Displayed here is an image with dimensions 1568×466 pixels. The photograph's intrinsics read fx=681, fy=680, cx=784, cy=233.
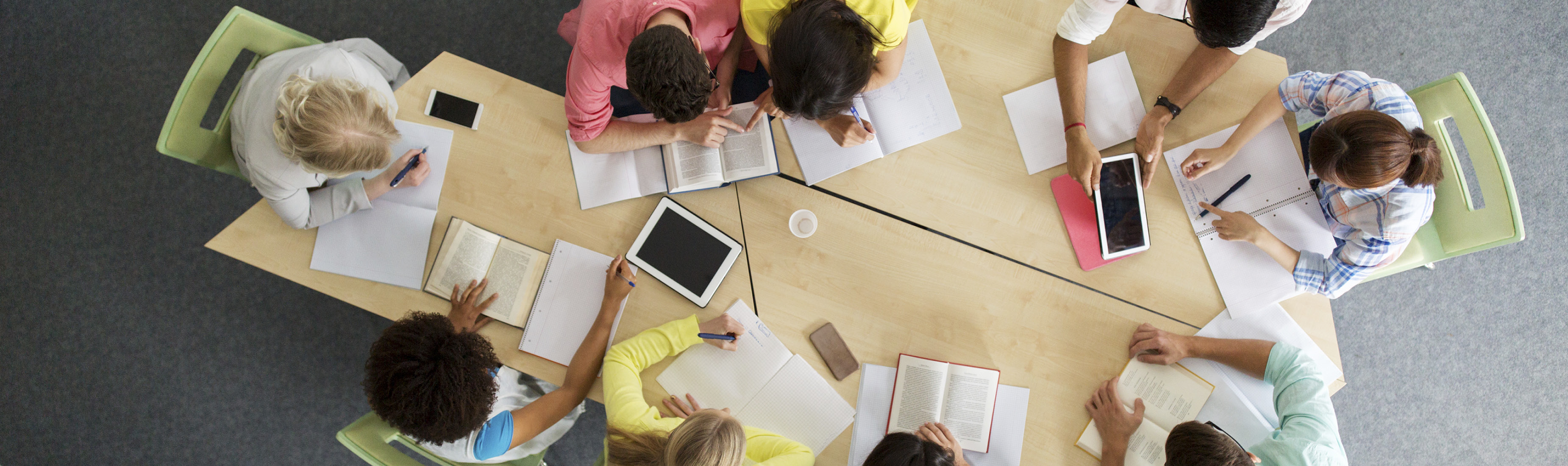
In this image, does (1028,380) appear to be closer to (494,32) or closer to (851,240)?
(851,240)

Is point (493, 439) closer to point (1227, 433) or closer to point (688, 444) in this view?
point (688, 444)

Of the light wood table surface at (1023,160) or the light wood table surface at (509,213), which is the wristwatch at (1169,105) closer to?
the light wood table surface at (1023,160)

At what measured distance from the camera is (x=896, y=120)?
175 cm

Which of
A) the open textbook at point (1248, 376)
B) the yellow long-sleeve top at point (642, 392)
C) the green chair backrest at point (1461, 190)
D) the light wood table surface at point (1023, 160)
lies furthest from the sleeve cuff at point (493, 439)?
the green chair backrest at point (1461, 190)

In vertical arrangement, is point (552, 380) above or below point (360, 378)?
above

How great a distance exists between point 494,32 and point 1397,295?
11.3 feet

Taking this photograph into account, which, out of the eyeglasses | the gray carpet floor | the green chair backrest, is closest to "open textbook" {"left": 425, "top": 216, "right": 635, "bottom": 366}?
the gray carpet floor

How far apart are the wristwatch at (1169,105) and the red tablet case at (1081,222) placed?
276 millimetres

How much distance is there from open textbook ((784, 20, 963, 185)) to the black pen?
0.63 meters

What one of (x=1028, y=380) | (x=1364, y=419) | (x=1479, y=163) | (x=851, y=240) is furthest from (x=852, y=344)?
(x=1364, y=419)

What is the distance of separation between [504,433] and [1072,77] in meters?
1.64

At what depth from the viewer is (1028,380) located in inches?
65.9

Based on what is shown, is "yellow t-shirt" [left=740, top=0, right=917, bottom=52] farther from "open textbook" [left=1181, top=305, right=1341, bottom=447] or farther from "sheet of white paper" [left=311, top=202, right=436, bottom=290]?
"open textbook" [left=1181, top=305, right=1341, bottom=447]

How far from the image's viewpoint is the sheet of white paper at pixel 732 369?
1.66 m
